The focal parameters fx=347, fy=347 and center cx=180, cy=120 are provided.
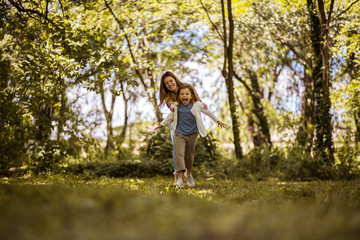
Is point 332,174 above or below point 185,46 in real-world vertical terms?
below

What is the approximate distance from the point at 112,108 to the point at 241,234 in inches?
690

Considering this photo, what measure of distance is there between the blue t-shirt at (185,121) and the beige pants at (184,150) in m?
0.09

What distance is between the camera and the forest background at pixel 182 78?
22.3ft

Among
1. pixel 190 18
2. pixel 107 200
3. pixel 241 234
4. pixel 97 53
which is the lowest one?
pixel 241 234

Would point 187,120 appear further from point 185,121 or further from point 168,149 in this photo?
point 168,149

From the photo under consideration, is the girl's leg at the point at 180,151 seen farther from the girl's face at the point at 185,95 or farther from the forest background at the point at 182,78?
the forest background at the point at 182,78

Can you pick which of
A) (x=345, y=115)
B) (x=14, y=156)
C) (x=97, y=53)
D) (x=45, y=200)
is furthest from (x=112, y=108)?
(x=45, y=200)

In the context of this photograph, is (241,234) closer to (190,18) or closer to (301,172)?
(301,172)

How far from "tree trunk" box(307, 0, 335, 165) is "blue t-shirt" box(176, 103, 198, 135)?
4.44 m

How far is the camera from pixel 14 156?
918 centimetres

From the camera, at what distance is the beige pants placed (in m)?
6.10

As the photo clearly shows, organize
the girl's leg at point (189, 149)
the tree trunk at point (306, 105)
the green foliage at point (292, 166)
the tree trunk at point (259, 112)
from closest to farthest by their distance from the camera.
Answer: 1. the girl's leg at point (189, 149)
2. the green foliage at point (292, 166)
3. the tree trunk at point (306, 105)
4. the tree trunk at point (259, 112)

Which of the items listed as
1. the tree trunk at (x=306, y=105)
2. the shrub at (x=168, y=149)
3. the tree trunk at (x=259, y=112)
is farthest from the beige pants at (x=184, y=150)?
the tree trunk at (x=259, y=112)

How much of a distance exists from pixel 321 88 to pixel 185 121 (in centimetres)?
496
